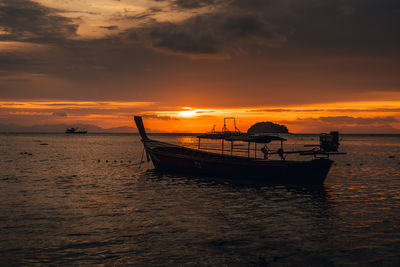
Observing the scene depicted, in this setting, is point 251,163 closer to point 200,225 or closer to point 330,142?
point 330,142

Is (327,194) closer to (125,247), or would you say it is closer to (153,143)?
(125,247)

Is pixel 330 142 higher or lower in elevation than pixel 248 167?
higher

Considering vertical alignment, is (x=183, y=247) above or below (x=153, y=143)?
below

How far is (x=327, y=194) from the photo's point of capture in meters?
24.0

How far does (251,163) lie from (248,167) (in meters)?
0.44

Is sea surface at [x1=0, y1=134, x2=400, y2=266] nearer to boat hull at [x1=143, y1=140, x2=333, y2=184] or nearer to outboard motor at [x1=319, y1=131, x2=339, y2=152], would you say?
boat hull at [x1=143, y1=140, x2=333, y2=184]

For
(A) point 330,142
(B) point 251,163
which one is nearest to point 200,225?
(B) point 251,163

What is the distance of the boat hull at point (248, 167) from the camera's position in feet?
86.8

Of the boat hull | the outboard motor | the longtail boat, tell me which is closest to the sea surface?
the boat hull

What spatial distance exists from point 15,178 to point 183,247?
25.8 metres

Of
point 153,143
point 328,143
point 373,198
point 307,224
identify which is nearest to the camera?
point 307,224

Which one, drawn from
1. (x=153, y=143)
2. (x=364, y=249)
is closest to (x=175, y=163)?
(x=153, y=143)

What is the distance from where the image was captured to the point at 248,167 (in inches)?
1104

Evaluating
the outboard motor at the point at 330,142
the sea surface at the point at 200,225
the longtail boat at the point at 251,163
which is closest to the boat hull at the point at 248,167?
the longtail boat at the point at 251,163
